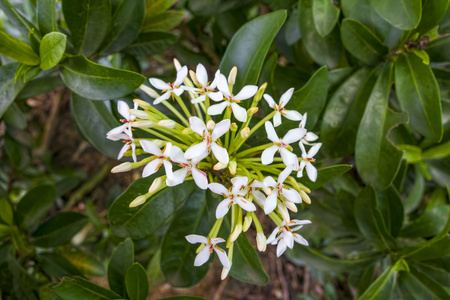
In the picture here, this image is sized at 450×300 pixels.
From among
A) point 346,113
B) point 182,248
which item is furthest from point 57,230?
point 346,113

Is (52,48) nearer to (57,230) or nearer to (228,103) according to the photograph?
(228,103)

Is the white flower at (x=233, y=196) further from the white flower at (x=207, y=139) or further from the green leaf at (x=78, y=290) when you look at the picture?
the green leaf at (x=78, y=290)

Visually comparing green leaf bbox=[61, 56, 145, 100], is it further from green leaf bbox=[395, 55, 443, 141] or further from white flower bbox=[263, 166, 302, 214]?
green leaf bbox=[395, 55, 443, 141]

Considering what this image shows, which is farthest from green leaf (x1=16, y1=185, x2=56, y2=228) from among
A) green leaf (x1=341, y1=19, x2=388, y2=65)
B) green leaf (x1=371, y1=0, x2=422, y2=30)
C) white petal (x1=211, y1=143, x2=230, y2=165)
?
green leaf (x1=371, y1=0, x2=422, y2=30)

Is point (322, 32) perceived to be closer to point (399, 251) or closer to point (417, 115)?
point (417, 115)

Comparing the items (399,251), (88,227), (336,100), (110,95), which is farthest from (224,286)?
(110,95)

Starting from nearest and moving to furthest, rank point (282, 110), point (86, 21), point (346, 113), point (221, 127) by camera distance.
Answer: point (221, 127) → point (282, 110) → point (86, 21) → point (346, 113)
